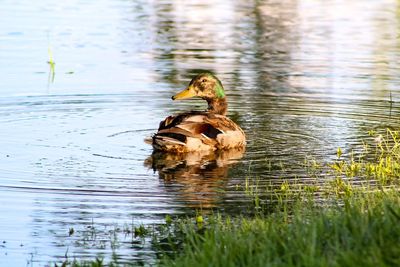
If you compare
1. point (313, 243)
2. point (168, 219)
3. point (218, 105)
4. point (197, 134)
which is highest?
point (218, 105)

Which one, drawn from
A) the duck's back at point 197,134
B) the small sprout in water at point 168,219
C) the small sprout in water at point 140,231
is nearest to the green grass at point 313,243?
the small sprout in water at point 140,231

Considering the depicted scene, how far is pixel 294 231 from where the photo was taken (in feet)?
22.9

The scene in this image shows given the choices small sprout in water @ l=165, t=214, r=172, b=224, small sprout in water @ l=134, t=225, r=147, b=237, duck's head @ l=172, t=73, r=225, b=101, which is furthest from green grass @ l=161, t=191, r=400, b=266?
duck's head @ l=172, t=73, r=225, b=101

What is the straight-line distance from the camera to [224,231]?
24.6 ft

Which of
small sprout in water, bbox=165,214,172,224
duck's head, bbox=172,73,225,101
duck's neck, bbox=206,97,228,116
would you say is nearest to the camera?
small sprout in water, bbox=165,214,172,224

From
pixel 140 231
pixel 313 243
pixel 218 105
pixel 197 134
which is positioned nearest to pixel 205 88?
pixel 218 105

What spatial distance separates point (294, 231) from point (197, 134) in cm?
525

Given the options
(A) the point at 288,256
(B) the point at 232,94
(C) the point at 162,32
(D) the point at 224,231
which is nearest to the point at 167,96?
(B) the point at 232,94

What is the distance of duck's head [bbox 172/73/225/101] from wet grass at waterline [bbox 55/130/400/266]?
3445mm

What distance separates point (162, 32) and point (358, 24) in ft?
14.9

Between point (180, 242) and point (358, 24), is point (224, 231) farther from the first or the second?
point (358, 24)

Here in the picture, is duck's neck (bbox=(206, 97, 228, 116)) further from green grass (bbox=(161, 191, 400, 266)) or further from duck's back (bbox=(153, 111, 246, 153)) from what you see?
green grass (bbox=(161, 191, 400, 266))

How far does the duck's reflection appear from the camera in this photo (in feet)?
31.5

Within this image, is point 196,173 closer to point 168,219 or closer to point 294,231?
point 168,219
